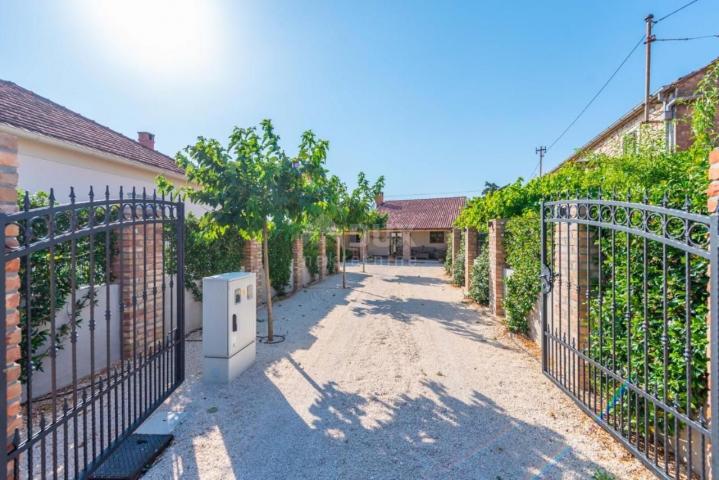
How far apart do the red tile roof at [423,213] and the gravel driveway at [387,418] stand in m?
18.6

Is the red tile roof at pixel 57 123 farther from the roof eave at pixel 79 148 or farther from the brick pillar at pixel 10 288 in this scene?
the brick pillar at pixel 10 288

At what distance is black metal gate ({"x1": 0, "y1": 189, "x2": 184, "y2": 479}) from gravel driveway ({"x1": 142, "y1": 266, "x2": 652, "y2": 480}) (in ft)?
1.80

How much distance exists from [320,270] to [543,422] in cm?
1177

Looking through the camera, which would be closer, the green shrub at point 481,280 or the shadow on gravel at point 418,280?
the green shrub at point 481,280

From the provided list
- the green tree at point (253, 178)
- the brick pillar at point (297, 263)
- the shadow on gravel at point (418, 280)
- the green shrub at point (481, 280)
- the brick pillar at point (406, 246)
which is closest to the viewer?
the green tree at point (253, 178)

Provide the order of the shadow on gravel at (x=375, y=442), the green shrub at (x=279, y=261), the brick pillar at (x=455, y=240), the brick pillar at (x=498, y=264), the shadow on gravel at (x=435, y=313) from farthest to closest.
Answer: the brick pillar at (x=455, y=240) → the green shrub at (x=279, y=261) → the brick pillar at (x=498, y=264) → the shadow on gravel at (x=435, y=313) → the shadow on gravel at (x=375, y=442)

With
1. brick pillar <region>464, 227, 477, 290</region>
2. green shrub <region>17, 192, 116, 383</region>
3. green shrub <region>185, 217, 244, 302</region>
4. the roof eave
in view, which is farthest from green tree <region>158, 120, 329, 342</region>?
brick pillar <region>464, 227, 477, 290</region>

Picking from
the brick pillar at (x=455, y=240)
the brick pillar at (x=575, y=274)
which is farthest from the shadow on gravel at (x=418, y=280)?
the brick pillar at (x=575, y=274)

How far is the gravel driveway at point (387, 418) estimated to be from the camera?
2.66 m

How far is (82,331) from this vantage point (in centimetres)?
423

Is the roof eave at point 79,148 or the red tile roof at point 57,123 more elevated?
the red tile roof at point 57,123

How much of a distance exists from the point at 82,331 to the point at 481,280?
8012 mm

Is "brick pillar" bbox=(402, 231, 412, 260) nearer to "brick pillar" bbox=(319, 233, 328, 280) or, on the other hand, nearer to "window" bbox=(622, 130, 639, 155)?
"brick pillar" bbox=(319, 233, 328, 280)

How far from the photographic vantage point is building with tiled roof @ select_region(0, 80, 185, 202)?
20.0 ft
